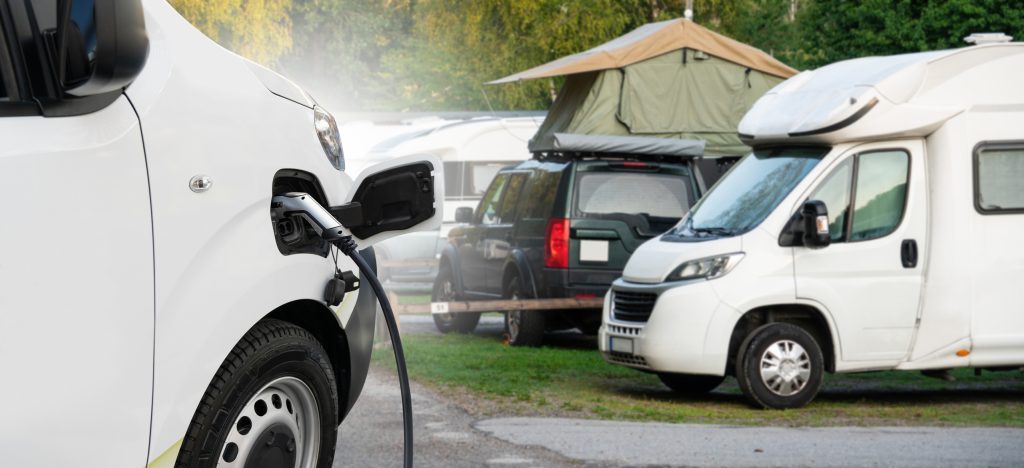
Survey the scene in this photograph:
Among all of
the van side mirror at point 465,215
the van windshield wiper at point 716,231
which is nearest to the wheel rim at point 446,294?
the van side mirror at point 465,215

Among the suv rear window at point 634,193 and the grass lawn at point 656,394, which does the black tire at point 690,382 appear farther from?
the suv rear window at point 634,193

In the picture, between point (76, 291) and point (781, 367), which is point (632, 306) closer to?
point (781, 367)

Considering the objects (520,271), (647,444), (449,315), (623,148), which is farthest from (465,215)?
(647,444)

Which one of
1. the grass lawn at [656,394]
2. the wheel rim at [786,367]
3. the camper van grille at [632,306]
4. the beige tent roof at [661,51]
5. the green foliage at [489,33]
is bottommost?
the grass lawn at [656,394]

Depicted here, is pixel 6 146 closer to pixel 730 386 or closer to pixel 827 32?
pixel 730 386

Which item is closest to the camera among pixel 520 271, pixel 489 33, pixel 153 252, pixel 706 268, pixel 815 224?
pixel 153 252

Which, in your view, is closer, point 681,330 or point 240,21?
point 681,330

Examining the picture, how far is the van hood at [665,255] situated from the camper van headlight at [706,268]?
3cm

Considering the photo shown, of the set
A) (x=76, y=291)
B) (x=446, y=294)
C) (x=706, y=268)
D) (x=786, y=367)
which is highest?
(x=76, y=291)

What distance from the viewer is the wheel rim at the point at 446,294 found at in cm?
1734

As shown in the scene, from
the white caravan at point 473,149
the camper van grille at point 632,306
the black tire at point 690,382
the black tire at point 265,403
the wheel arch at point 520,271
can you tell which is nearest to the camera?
the black tire at point 265,403

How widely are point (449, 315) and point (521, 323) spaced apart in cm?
293

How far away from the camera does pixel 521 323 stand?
48.3 ft

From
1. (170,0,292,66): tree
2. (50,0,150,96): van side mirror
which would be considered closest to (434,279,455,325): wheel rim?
(170,0,292,66): tree
